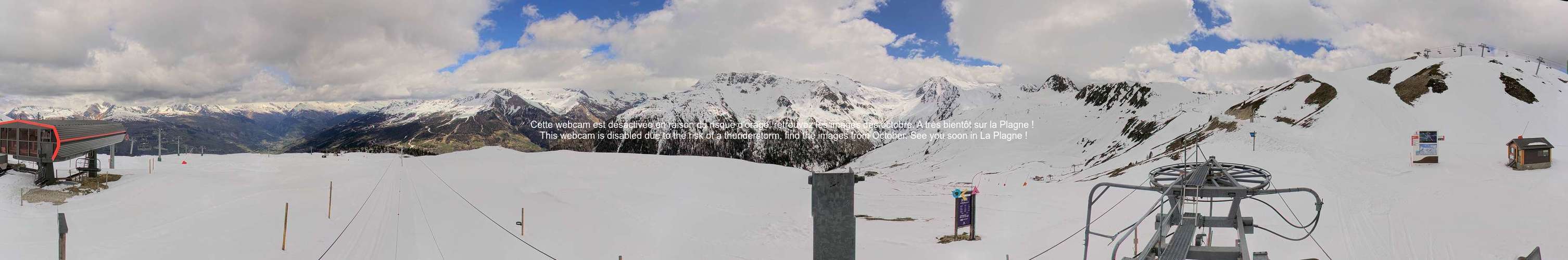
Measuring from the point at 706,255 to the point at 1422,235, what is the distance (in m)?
28.4

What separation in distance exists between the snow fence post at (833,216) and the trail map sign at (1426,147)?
4700 cm

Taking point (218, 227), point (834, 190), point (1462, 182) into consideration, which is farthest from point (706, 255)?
point (1462, 182)

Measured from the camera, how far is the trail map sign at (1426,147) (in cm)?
3766

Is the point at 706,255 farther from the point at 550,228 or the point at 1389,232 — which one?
the point at 1389,232

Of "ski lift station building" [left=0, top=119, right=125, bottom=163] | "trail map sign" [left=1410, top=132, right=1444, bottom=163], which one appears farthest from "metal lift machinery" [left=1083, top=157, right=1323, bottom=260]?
"ski lift station building" [left=0, top=119, right=125, bottom=163]

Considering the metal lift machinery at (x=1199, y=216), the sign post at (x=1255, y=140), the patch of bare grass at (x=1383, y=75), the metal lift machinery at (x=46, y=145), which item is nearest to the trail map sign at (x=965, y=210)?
the metal lift machinery at (x=1199, y=216)

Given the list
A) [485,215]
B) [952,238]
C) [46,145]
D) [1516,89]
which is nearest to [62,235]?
[485,215]

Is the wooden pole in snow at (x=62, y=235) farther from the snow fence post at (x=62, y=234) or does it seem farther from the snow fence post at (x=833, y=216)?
the snow fence post at (x=833, y=216)

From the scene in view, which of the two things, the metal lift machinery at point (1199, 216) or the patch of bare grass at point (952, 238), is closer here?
the metal lift machinery at point (1199, 216)

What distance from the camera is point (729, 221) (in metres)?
32.8

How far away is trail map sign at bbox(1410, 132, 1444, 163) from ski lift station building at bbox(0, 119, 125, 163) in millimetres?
77761

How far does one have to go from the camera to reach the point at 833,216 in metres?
9.62

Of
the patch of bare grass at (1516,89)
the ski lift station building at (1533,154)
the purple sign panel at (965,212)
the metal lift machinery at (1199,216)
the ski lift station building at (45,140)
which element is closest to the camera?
the metal lift machinery at (1199,216)

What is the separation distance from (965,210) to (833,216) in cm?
2014
